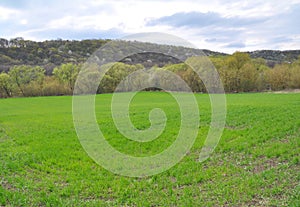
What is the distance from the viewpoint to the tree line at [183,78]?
6531 centimetres

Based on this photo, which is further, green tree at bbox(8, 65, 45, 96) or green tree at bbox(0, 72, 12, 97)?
green tree at bbox(8, 65, 45, 96)

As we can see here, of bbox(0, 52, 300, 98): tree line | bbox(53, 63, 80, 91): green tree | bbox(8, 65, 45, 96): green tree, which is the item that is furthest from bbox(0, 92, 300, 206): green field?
bbox(8, 65, 45, 96): green tree

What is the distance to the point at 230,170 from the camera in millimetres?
10211

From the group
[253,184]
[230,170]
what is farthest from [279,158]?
[253,184]

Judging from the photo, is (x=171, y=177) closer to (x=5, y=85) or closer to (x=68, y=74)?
(x=68, y=74)

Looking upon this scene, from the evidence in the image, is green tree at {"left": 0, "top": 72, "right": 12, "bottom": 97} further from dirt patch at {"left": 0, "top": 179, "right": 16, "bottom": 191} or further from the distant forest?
dirt patch at {"left": 0, "top": 179, "right": 16, "bottom": 191}

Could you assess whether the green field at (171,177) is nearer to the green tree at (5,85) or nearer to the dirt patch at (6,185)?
the dirt patch at (6,185)

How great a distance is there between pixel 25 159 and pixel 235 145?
966cm

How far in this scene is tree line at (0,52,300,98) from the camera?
65.3 metres

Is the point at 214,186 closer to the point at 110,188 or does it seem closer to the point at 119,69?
the point at 110,188

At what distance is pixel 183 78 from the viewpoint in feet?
211

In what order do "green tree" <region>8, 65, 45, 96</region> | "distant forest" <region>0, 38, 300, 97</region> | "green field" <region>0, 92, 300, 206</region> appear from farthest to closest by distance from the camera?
1. "green tree" <region>8, 65, 45, 96</region>
2. "distant forest" <region>0, 38, 300, 97</region>
3. "green field" <region>0, 92, 300, 206</region>

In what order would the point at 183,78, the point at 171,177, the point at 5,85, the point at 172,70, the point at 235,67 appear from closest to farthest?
the point at 171,177 → the point at 183,78 → the point at 172,70 → the point at 235,67 → the point at 5,85

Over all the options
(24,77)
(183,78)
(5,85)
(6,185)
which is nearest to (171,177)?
(6,185)
